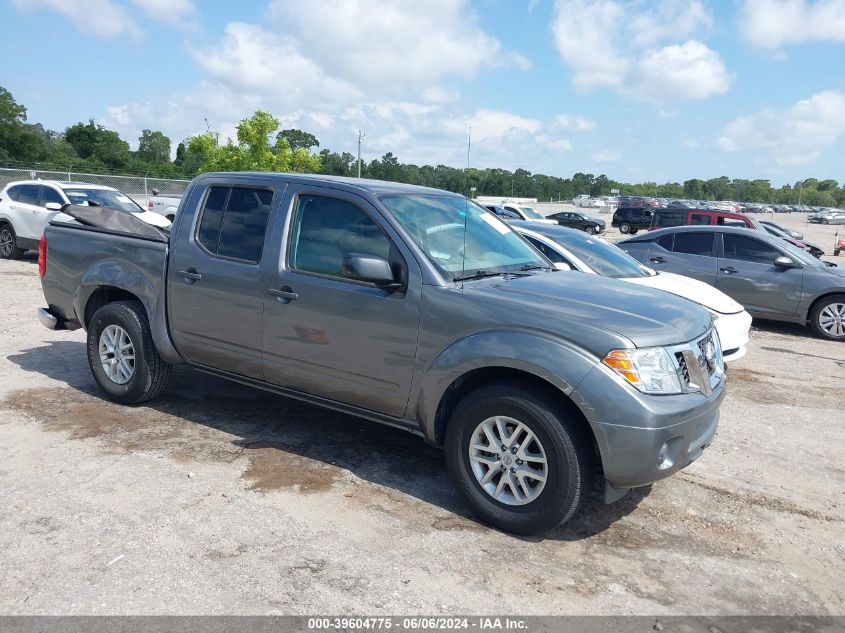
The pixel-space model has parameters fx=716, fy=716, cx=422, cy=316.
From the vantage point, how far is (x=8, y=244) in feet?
52.3

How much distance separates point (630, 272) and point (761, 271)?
3602 millimetres

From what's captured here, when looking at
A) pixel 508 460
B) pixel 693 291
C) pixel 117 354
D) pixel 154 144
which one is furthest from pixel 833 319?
pixel 154 144

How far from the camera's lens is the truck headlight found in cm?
377

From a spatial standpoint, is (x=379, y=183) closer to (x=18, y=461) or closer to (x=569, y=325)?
(x=569, y=325)

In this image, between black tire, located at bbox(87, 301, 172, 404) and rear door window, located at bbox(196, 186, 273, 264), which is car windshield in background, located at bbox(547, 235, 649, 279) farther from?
black tire, located at bbox(87, 301, 172, 404)

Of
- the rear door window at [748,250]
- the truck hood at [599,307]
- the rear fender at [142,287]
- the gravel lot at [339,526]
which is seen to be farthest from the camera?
the rear door window at [748,250]

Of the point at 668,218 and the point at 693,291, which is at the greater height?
the point at 668,218

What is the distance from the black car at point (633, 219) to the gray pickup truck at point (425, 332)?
40112mm

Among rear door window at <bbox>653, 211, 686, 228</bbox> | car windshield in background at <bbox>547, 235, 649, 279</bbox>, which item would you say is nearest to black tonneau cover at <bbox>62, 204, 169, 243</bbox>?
car windshield in background at <bbox>547, 235, 649, 279</bbox>

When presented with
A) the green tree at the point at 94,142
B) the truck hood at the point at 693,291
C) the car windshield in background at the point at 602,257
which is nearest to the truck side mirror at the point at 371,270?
the truck hood at the point at 693,291

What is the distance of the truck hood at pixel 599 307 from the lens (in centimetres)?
393

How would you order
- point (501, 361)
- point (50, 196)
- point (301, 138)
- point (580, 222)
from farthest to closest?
1. point (301, 138)
2. point (580, 222)
3. point (50, 196)
4. point (501, 361)

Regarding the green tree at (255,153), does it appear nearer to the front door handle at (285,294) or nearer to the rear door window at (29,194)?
the rear door window at (29,194)

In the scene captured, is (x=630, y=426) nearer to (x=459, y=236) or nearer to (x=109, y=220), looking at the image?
(x=459, y=236)
